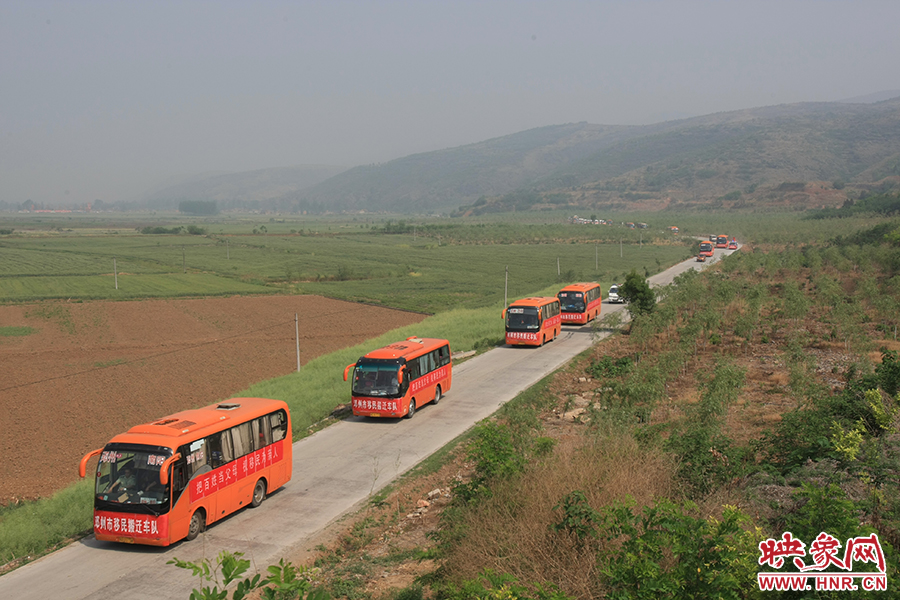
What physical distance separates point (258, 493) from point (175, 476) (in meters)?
3.15

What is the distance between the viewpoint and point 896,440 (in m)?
12.2

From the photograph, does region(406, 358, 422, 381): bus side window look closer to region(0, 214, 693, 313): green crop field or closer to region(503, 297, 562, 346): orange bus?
region(503, 297, 562, 346): orange bus

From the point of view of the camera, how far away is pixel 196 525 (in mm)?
14469

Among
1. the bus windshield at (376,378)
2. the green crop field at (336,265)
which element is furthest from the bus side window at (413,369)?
the green crop field at (336,265)

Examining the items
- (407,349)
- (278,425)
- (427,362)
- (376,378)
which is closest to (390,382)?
(376,378)

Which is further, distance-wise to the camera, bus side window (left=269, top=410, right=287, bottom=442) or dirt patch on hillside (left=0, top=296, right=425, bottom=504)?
dirt patch on hillside (left=0, top=296, right=425, bottom=504)

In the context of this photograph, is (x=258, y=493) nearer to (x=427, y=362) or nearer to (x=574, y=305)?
(x=427, y=362)

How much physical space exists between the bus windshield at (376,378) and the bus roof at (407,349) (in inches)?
10.8

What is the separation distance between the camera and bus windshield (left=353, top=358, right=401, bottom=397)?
23.3 m

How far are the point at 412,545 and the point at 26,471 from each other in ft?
48.1
